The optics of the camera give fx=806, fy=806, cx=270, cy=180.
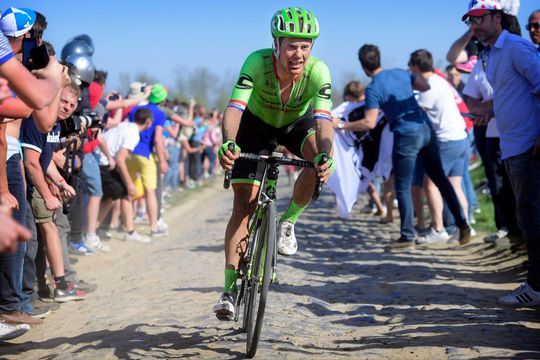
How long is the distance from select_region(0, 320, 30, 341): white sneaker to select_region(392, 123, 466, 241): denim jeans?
618cm

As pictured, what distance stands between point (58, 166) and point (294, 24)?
3.91m

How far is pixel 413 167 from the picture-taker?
11.3 meters

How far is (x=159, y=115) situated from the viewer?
1382 cm

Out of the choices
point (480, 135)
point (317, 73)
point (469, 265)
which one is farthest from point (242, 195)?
point (480, 135)

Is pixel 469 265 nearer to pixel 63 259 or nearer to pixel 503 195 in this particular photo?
pixel 503 195

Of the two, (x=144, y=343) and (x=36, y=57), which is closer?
(x=36, y=57)

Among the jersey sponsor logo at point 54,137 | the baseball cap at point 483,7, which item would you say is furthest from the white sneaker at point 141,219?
the baseball cap at point 483,7

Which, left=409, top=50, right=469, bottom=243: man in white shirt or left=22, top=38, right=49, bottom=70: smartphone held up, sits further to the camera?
left=409, top=50, right=469, bottom=243: man in white shirt

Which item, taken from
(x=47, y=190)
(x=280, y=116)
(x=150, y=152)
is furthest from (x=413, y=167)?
(x=47, y=190)

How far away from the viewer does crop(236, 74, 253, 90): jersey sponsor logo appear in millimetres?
6087

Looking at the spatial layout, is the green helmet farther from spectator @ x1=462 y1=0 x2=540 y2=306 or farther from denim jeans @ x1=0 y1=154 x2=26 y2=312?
denim jeans @ x1=0 y1=154 x2=26 y2=312

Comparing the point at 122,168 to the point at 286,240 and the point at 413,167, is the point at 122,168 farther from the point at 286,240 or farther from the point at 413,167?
the point at 286,240

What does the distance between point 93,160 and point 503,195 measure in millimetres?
5681

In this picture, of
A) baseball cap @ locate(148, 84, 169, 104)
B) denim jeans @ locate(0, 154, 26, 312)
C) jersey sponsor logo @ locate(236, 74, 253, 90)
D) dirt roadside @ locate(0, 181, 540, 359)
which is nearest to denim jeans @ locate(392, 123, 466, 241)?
dirt roadside @ locate(0, 181, 540, 359)
